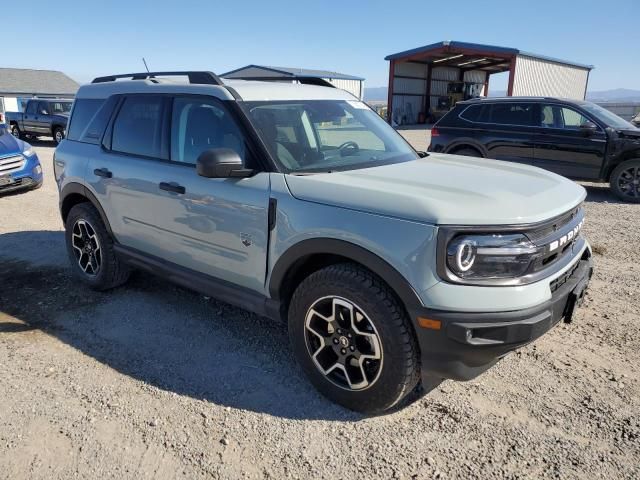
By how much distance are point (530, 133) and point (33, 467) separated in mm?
9022

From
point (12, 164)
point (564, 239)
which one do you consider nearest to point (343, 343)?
point (564, 239)

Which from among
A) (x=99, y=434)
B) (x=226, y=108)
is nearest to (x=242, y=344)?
(x=99, y=434)

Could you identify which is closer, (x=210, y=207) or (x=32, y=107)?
(x=210, y=207)

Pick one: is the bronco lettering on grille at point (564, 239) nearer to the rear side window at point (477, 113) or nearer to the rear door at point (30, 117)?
the rear side window at point (477, 113)

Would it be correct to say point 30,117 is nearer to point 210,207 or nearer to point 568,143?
point 568,143

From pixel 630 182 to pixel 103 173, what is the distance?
829cm

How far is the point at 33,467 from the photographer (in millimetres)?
2541

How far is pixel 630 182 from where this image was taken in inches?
336

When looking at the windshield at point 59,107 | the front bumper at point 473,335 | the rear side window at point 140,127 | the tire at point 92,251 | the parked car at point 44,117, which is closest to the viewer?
the front bumper at point 473,335

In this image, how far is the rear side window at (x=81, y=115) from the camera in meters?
4.62

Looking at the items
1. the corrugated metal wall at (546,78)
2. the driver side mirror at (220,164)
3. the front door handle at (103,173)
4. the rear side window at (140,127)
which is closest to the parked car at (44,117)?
the front door handle at (103,173)

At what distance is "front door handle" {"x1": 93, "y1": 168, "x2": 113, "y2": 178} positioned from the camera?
167 inches

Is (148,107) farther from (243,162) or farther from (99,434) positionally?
(99,434)

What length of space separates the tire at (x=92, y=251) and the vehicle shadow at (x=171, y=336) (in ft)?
0.46
